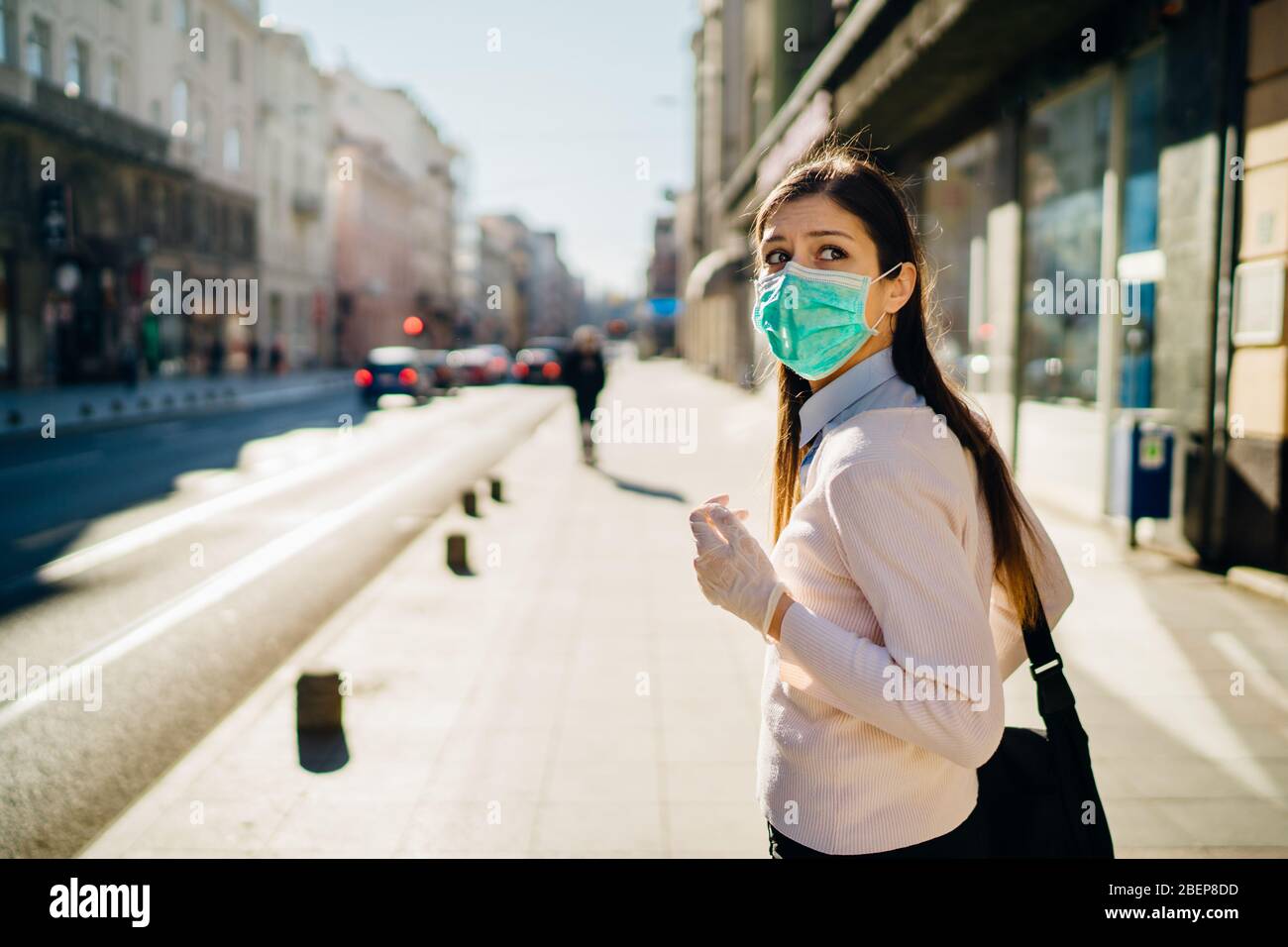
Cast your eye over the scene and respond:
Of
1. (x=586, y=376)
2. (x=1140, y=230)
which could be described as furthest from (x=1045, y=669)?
(x=586, y=376)

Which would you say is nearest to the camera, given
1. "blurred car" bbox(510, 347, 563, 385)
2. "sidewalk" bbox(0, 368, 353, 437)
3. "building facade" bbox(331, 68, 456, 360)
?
"sidewalk" bbox(0, 368, 353, 437)

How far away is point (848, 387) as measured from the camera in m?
1.92

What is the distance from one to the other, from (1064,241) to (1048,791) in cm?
1061

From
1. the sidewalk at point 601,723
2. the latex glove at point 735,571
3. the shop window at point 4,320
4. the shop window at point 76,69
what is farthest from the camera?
the shop window at point 76,69

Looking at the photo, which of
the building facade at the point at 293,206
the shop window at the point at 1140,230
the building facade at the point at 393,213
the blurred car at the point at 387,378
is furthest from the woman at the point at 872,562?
the building facade at the point at 393,213

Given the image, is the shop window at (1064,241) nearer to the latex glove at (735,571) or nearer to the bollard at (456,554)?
the bollard at (456,554)

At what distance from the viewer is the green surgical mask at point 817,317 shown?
1.95 meters

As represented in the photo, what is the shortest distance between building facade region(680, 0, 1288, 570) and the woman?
2761mm

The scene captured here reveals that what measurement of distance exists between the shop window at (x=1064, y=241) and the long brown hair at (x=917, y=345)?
374 inches

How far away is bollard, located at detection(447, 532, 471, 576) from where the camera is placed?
354 inches

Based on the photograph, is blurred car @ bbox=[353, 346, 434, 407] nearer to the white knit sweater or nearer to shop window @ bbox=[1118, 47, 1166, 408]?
shop window @ bbox=[1118, 47, 1166, 408]

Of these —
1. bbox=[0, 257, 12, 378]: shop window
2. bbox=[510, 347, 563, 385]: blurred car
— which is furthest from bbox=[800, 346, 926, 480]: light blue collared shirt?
bbox=[510, 347, 563, 385]: blurred car

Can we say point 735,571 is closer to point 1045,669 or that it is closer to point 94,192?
point 1045,669
